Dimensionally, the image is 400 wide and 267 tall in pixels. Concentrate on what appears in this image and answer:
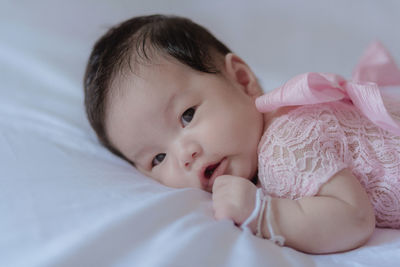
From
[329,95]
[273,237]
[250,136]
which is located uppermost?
[329,95]

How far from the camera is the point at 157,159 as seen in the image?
1107 millimetres

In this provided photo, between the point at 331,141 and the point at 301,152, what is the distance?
9 centimetres

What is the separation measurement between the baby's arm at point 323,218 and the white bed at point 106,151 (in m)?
0.03

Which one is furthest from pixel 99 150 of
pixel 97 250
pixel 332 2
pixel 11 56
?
pixel 332 2

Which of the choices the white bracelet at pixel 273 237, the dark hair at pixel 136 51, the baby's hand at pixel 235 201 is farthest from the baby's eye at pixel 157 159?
the white bracelet at pixel 273 237

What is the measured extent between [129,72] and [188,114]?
→ 18 centimetres

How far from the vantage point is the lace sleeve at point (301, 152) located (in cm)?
87

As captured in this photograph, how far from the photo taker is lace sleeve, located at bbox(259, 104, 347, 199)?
0.87 meters

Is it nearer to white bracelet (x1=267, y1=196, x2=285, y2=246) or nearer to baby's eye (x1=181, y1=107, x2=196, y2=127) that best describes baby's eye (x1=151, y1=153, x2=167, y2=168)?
baby's eye (x1=181, y1=107, x2=196, y2=127)

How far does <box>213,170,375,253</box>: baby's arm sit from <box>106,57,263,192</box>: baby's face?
0.52 feet

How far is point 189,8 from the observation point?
1964 millimetres

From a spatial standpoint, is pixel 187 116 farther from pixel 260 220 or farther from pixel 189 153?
pixel 260 220

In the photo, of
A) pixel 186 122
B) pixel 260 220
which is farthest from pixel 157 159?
pixel 260 220

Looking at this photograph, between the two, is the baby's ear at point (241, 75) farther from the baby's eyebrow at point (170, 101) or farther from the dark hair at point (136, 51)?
the baby's eyebrow at point (170, 101)
